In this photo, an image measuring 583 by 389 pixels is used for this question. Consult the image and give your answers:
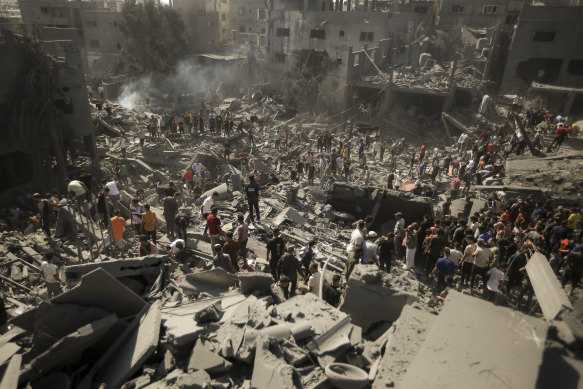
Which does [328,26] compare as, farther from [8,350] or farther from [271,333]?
[8,350]

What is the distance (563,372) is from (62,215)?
39.9 ft

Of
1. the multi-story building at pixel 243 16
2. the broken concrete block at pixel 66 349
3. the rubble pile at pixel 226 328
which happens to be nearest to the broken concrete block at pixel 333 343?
the rubble pile at pixel 226 328

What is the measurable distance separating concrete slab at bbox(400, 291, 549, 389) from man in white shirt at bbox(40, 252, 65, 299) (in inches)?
272

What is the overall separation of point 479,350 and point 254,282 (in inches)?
131

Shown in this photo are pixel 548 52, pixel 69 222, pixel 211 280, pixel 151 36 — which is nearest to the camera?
pixel 211 280

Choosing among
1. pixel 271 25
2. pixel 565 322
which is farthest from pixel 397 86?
pixel 565 322

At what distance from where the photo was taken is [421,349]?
13.9 feet

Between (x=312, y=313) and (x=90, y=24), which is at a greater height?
(x=90, y=24)

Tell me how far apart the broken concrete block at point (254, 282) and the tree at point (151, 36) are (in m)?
40.8

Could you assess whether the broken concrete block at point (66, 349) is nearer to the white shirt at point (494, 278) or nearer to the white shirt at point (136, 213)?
the white shirt at point (136, 213)

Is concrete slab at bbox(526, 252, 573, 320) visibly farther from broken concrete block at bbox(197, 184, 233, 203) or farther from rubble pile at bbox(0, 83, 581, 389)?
broken concrete block at bbox(197, 184, 233, 203)

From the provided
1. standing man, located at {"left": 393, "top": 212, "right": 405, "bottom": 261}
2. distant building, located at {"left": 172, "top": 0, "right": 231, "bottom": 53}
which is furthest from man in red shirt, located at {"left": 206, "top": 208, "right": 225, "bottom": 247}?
distant building, located at {"left": 172, "top": 0, "right": 231, "bottom": 53}

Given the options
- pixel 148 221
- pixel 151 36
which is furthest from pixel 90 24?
pixel 148 221

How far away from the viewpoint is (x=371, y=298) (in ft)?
20.2
